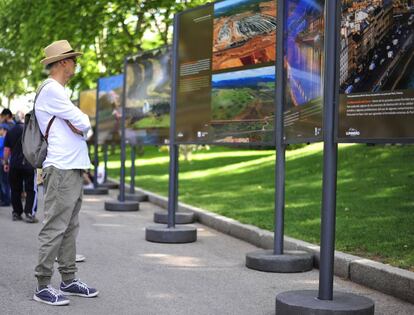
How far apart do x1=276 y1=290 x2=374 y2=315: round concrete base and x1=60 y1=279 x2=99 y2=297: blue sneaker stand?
1.65 meters

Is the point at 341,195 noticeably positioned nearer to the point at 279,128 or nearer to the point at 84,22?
the point at 279,128

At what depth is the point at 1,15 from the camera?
77.4 feet

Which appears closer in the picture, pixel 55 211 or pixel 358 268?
pixel 55 211

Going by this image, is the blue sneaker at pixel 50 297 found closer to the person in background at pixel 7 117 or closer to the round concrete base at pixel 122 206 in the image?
the round concrete base at pixel 122 206

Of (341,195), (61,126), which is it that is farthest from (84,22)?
(61,126)

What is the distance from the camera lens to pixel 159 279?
732cm

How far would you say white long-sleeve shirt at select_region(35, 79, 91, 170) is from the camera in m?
6.25

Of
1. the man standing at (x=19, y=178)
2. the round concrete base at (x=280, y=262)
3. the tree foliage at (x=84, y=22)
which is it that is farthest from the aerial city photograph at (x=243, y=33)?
the tree foliage at (x=84, y=22)

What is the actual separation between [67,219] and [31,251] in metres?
2.97

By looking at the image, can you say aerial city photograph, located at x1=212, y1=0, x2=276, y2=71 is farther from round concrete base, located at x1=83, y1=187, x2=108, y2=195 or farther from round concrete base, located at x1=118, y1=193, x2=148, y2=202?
round concrete base, located at x1=83, y1=187, x2=108, y2=195

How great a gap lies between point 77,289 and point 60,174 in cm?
100

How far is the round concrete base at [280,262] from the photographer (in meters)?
7.75

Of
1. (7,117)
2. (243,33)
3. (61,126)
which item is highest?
(243,33)

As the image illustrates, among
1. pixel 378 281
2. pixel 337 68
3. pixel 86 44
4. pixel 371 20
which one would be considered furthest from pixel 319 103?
pixel 86 44
